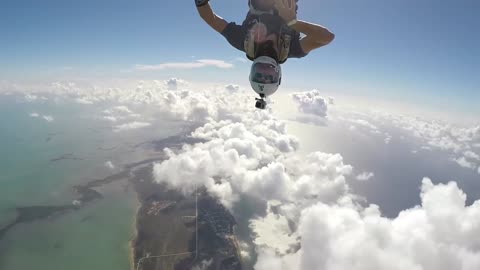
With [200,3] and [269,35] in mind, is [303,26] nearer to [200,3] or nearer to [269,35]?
[269,35]

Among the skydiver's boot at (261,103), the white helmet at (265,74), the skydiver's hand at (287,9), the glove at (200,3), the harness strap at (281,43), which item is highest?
the glove at (200,3)

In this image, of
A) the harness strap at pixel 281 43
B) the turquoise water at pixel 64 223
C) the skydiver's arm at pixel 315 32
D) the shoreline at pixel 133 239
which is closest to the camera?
the skydiver's arm at pixel 315 32

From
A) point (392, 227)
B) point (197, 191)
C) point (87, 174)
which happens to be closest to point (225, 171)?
point (197, 191)

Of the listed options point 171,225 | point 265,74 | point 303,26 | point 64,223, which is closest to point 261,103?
point 265,74

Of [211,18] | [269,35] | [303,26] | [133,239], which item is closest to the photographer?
[303,26]

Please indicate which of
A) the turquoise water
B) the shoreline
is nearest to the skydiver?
the shoreline

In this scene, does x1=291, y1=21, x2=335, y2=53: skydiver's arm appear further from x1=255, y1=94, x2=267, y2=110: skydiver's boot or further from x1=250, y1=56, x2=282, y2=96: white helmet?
x1=255, y1=94, x2=267, y2=110: skydiver's boot

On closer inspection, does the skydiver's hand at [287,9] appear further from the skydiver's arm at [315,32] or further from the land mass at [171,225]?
the land mass at [171,225]

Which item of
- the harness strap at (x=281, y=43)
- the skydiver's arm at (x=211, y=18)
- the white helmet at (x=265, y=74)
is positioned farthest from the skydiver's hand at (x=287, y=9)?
the skydiver's arm at (x=211, y=18)
